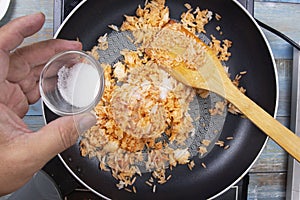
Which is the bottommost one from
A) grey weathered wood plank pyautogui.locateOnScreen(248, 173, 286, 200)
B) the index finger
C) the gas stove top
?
grey weathered wood plank pyautogui.locateOnScreen(248, 173, 286, 200)

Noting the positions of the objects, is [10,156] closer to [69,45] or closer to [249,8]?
[69,45]

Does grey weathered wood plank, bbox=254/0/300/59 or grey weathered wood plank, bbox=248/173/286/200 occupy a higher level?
grey weathered wood plank, bbox=254/0/300/59

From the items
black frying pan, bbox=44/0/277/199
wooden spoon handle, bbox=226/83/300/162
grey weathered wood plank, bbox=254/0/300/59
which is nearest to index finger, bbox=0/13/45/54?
black frying pan, bbox=44/0/277/199

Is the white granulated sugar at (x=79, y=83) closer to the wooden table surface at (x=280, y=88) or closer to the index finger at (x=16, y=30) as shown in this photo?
the index finger at (x=16, y=30)

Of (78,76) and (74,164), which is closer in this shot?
(78,76)

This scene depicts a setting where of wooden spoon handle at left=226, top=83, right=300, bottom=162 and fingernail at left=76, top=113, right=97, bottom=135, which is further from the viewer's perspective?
wooden spoon handle at left=226, top=83, right=300, bottom=162

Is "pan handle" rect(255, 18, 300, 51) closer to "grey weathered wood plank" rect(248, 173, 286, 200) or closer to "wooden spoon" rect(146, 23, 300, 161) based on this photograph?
"wooden spoon" rect(146, 23, 300, 161)

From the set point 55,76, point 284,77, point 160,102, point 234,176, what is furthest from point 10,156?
point 284,77

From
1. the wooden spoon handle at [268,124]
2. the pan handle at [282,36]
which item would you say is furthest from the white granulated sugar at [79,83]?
the pan handle at [282,36]
